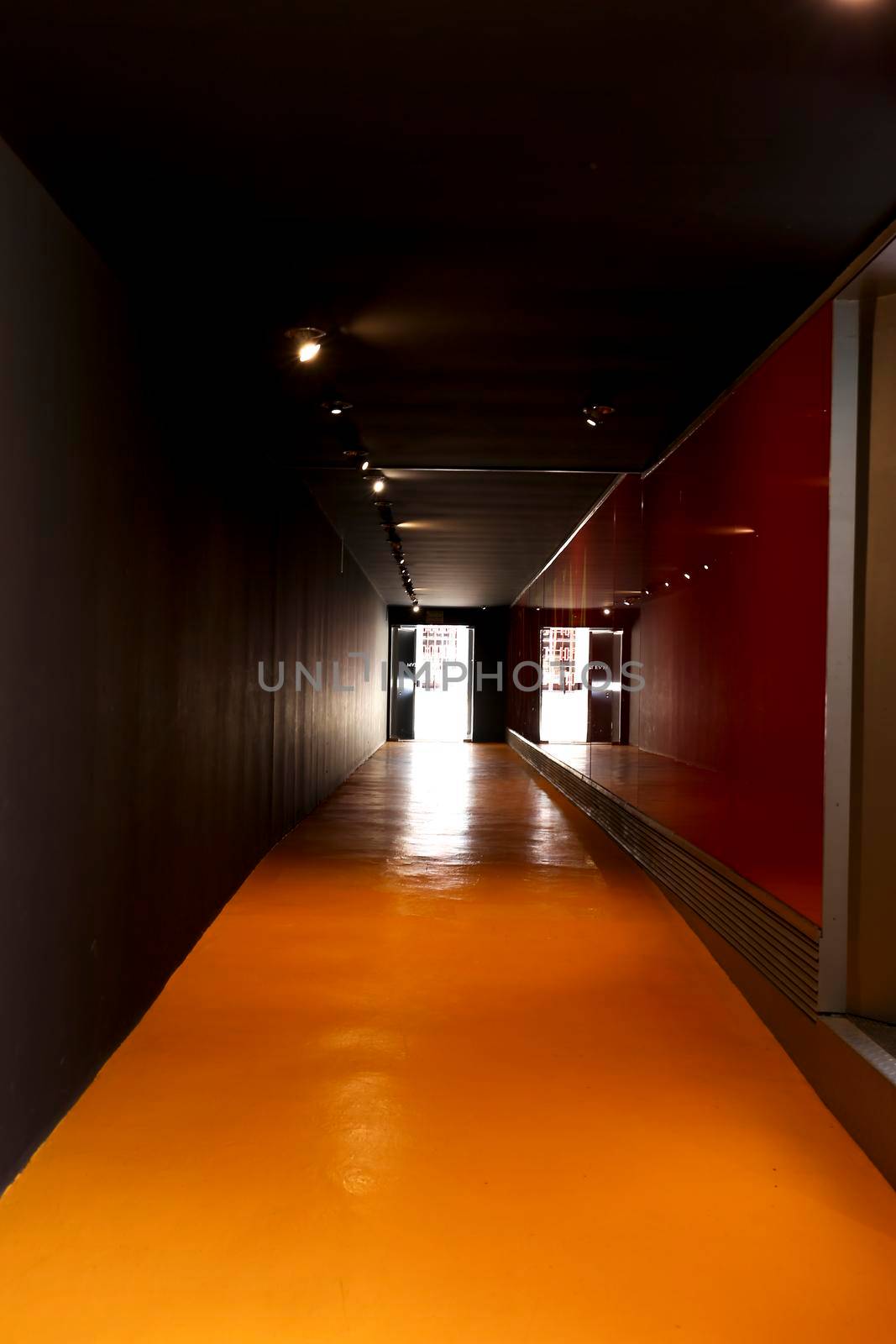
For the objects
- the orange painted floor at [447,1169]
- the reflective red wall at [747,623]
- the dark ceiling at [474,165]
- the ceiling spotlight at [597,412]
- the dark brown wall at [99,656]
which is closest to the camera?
the orange painted floor at [447,1169]

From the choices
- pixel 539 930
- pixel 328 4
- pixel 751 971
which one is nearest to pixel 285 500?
pixel 539 930

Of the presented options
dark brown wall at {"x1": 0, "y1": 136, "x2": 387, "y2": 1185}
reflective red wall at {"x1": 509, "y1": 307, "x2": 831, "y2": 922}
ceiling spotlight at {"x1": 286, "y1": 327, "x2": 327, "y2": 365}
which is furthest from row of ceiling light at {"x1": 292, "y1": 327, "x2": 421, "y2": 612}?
reflective red wall at {"x1": 509, "y1": 307, "x2": 831, "y2": 922}

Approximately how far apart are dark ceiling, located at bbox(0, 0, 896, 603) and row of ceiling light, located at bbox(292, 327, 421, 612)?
0.09 meters

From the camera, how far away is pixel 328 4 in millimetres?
2195

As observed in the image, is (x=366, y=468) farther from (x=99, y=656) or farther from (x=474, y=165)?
(x=474, y=165)

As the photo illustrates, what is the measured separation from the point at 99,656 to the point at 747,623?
3117mm

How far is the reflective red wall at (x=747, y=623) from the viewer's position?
394 cm

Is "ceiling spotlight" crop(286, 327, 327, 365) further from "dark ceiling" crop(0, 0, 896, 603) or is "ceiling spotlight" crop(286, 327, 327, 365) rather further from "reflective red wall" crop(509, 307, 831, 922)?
"reflective red wall" crop(509, 307, 831, 922)

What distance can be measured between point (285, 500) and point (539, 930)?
3.83 meters

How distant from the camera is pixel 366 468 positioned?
289 inches

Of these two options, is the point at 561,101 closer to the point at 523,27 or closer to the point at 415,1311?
the point at 523,27

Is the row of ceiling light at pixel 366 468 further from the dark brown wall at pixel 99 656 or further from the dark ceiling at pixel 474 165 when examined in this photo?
the dark brown wall at pixel 99 656

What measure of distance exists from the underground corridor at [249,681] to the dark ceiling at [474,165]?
0.05 feet

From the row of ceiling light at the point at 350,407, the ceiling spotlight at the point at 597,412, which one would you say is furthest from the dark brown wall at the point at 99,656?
the ceiling spotlight at the point at 597,412
